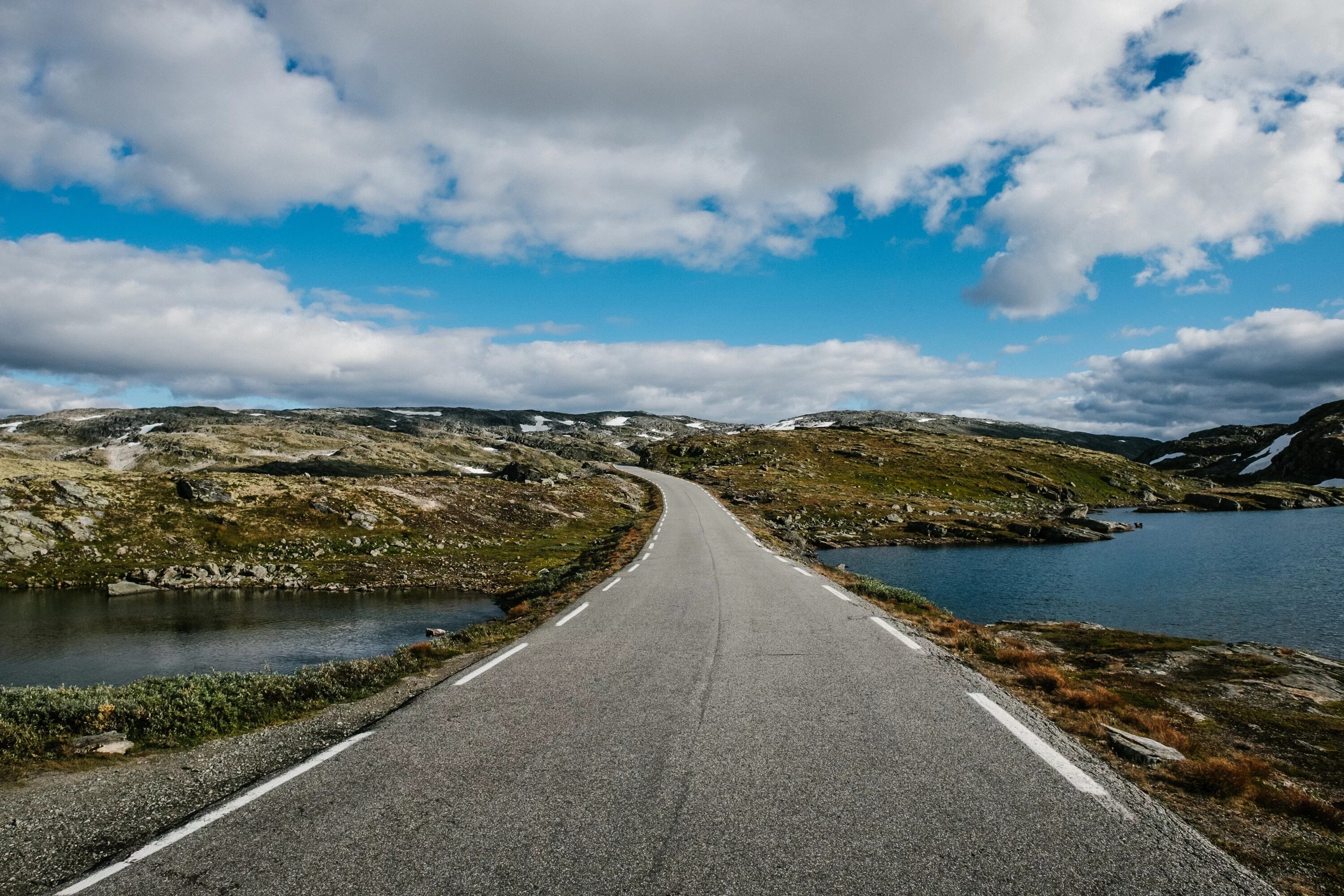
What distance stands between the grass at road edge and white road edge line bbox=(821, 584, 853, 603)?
10457 millimetres

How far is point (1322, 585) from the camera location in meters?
43.6

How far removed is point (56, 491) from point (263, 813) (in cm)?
5669

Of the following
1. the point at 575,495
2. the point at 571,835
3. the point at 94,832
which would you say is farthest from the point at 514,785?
the point at 575,495

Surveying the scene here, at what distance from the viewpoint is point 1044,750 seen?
294 inches

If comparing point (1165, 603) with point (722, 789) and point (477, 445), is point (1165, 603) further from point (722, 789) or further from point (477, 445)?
point (477, 445)

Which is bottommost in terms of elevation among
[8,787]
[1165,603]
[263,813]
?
[1165,603]

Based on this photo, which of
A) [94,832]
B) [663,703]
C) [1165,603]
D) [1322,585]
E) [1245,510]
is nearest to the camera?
[94,832]

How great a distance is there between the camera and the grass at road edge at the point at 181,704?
854cm

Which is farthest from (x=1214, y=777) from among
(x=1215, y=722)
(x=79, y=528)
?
(x=79, y=528)

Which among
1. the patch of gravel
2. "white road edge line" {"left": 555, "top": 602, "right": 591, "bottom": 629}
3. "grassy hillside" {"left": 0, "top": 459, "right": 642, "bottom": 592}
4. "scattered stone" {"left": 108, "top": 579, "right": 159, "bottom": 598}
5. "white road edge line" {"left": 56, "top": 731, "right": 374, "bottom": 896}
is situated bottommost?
"scattered stone" {"left": 108, "top": 579, "right": 159, "bottom": 598}

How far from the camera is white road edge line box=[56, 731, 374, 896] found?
521 cm

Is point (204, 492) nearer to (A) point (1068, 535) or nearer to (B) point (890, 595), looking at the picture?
(B) point (890, 595)

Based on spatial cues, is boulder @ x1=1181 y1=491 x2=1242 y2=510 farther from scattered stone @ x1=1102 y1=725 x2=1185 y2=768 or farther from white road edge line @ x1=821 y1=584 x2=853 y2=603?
scattered stone @ x1=1102 y1=725 x2=1185 y2=768

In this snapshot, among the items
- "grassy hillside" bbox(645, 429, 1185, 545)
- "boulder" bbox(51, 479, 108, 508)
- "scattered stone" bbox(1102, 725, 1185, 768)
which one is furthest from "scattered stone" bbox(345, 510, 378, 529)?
"scattered stone" bbox(1102, 725, 1185, 768)
